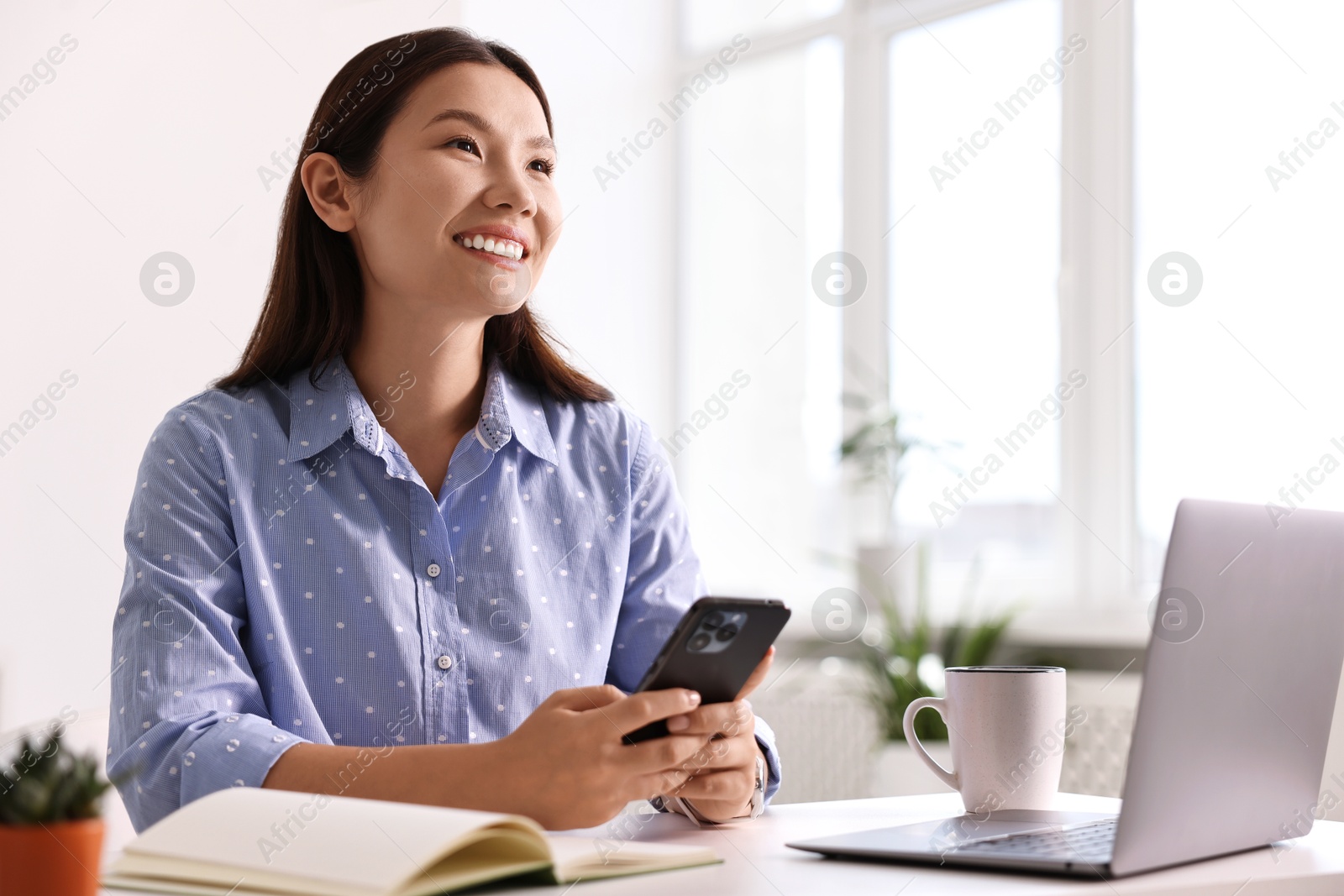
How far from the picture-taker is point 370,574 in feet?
4.40

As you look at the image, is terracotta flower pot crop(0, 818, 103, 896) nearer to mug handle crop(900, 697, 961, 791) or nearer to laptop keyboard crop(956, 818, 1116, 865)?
laptop keyboard crop(956, 818, 1116, 865)

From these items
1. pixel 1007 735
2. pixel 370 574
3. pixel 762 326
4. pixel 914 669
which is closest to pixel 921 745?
pixel 1007 735

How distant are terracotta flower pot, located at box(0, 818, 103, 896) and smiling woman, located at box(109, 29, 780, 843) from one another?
0.39 meters

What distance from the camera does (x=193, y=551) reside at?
1270 mm

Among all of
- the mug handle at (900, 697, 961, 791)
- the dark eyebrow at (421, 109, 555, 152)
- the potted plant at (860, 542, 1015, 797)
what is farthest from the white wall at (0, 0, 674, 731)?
the mug handle at (900, 697, 961, 791)

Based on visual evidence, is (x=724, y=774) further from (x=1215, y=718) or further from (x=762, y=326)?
(x=762, y=326)

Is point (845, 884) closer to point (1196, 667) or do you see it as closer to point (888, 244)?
point (1196, 667)

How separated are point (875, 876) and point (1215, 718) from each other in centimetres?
26

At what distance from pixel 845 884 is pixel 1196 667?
278 mm

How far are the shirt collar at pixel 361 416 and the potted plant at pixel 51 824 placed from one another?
0.76m

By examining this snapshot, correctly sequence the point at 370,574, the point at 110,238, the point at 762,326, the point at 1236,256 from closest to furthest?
1. the point at 370,574
2. the point at 110,238
3. the point at 1236,256
4. the point at 762,326

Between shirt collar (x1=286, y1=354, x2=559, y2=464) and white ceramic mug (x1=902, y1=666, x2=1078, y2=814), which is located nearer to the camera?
white ceramic mug (x1=902, y1=666, x2=1078, y2=814)

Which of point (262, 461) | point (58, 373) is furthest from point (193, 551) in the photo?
point (58, 373)

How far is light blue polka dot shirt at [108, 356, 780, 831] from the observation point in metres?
1.21
